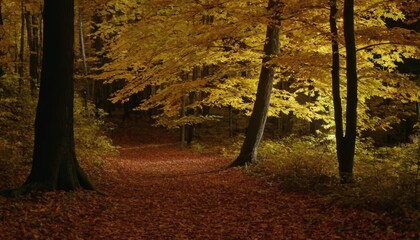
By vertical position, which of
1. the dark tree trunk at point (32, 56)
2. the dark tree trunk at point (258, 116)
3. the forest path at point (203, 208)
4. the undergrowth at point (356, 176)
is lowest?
the forest path at point (203, 208)

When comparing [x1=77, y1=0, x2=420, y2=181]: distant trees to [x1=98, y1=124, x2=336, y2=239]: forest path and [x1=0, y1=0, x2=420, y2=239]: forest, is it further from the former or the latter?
[x1=98, y1=124, x2=336, y2=239]: forest path

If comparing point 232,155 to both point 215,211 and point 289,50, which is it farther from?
point 215,211

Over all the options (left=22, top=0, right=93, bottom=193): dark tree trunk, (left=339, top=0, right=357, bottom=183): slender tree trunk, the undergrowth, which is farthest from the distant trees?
(left=22, top=0, right=93, bottom=193): dark tree trunk

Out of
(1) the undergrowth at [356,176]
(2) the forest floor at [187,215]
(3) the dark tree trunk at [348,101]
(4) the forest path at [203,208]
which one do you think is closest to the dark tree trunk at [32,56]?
(4) the forest path at [203,208]

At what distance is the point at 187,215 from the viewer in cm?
841

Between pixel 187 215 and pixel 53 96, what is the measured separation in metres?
4.18

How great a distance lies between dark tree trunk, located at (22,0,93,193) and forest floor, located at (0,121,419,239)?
0.67 metres

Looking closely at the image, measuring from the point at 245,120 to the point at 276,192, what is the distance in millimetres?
22003

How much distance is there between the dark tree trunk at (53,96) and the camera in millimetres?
8773

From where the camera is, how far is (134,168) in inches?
634

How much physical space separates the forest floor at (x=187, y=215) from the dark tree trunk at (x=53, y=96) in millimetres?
669

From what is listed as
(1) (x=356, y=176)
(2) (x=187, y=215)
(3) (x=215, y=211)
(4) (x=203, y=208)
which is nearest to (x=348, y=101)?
(1) (x=356, y=176)

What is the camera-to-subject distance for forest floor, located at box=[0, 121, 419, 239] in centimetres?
665

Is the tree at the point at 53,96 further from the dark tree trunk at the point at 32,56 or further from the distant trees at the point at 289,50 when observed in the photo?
the dark tree trunk at the point at 32,56
